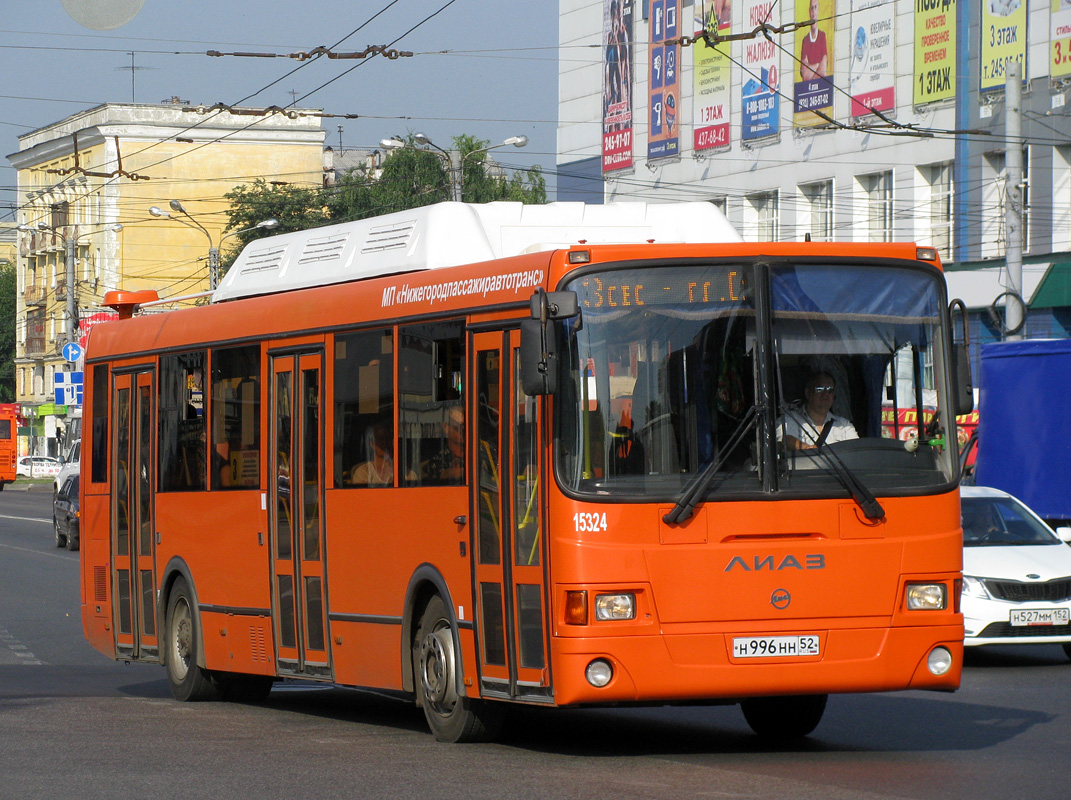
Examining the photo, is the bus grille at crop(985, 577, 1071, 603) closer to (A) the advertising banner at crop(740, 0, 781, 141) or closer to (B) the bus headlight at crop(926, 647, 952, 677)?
(B) the bus headlight at crop(926, 647, 952, 677)

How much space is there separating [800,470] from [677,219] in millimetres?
2260

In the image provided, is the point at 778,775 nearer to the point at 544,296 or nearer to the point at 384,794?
the point at 384,794

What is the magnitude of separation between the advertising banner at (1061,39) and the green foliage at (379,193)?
38.6 metres

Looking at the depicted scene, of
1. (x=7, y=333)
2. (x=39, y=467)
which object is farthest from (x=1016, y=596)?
(x=7, y=333)

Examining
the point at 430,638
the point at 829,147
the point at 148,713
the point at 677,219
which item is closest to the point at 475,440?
the point at 430,638

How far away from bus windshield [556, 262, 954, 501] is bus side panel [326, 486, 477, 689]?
4.15ft

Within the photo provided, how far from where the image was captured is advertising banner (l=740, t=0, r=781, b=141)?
46.5 metres

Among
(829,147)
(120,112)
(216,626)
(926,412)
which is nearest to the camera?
(926,412)

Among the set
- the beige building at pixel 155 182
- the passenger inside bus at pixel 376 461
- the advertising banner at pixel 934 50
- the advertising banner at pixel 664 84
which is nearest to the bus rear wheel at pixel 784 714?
the passenger inside bus at pixel 376 461

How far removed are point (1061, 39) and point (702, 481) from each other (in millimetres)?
29639

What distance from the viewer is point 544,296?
884 centimetres

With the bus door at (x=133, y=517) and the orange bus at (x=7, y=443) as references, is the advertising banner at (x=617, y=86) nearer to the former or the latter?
the orange bus at (x=7, y=443)

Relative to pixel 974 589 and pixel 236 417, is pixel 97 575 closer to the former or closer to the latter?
pixel 236 417

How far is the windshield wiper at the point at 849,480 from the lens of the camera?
913 centimetres
